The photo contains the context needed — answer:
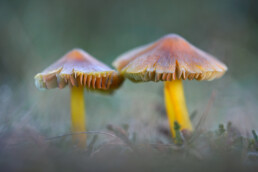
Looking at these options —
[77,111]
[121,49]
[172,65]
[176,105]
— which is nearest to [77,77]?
[77,111]

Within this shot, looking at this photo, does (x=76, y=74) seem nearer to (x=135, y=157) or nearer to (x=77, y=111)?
(x=77, y=111)

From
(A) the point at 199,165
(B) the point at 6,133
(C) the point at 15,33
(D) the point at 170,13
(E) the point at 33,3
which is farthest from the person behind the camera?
(D) the point at 170,13

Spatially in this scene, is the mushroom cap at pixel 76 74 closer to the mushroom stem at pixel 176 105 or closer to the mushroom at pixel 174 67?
the mushroom at pixel 174 67

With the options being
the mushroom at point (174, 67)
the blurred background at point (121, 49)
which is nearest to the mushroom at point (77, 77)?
the mushroom at point (174, 67)

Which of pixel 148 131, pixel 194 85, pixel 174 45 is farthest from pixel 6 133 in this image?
pixel 194 85

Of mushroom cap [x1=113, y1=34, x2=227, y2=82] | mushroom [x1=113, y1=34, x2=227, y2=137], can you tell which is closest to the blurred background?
mushroom [x1=113, y1=34, x2=227, y2=137]

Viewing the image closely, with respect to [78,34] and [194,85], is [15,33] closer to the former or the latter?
[78,34]

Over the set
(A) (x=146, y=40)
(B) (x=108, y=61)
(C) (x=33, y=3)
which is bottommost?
(B) (x=108, y=61)
